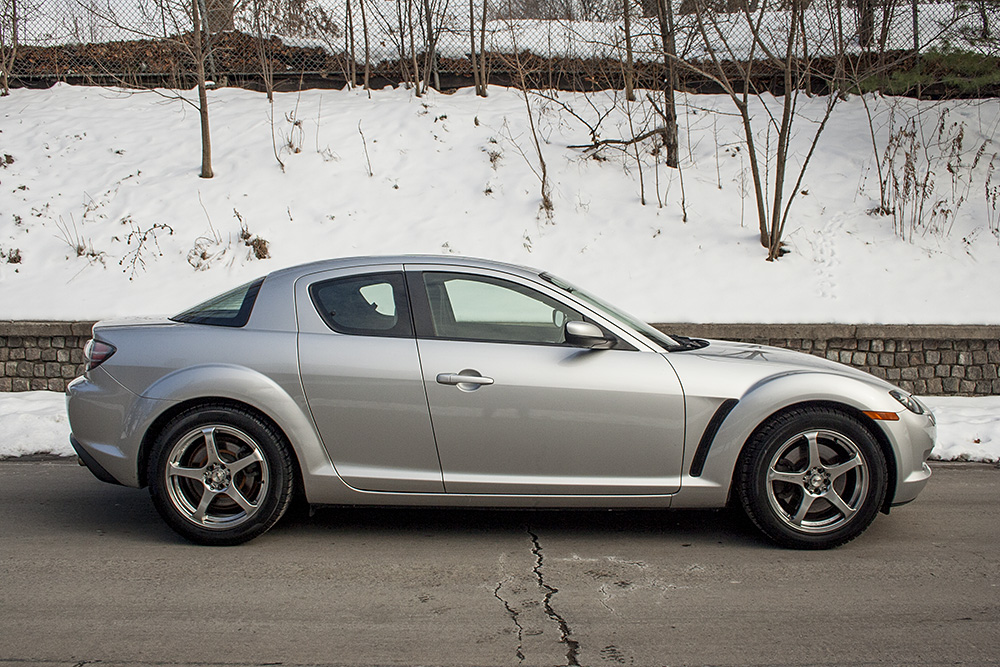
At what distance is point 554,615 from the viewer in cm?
371

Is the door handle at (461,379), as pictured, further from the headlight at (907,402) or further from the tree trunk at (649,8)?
the tree trunk at (649,8)

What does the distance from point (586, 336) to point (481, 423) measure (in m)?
0.70

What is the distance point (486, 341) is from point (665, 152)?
966 cm

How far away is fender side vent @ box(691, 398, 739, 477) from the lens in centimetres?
446

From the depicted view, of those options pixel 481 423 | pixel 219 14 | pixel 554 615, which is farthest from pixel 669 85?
pixel 554 615

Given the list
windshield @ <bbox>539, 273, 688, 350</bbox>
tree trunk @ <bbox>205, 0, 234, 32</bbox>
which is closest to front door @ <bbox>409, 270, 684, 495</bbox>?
windshield @ <bbox>539, 273, 688, 350</bbox>

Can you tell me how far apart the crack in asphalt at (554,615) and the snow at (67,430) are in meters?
3.89

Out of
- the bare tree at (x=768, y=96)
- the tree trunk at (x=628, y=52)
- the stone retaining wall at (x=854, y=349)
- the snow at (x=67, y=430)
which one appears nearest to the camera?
the snow at (x=67, y=430)

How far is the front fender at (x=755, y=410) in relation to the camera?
175 inches

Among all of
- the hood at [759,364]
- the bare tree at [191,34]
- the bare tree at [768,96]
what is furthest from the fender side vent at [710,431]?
the bare tree at [191,34]

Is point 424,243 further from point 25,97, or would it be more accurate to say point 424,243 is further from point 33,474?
point 25,97

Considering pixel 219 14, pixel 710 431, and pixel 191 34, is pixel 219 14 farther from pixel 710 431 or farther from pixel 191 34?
pixel 710 431

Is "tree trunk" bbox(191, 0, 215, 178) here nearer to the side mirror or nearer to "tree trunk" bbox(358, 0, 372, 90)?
"tree trunk" bbox(358, 0, 372, 90)

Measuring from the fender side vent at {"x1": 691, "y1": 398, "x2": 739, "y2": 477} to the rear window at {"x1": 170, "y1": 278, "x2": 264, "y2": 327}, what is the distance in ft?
8.29
